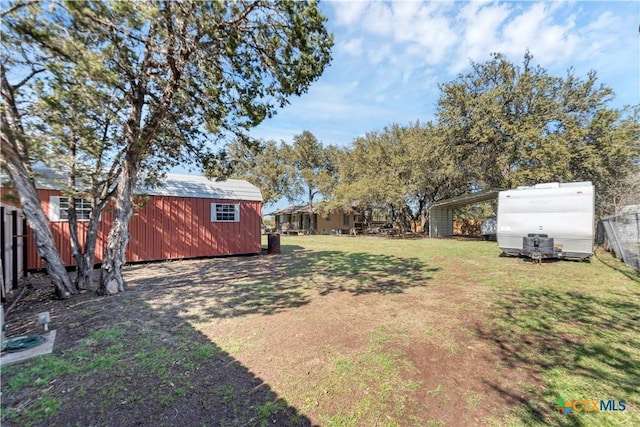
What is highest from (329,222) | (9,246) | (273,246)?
(329,222)

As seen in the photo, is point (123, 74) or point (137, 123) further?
point (137, 123)

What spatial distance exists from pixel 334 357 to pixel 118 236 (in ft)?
17.0

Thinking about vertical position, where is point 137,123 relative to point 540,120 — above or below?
below

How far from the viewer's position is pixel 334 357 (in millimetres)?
3119

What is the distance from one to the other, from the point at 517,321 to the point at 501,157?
14.6 m

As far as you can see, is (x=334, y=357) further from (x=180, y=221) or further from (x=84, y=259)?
(x=180, y=221)

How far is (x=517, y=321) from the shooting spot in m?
4.15

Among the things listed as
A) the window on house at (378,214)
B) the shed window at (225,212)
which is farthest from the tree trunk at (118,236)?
the window on house at (378,214)

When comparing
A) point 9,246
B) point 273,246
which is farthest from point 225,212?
point 9,246

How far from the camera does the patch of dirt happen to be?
2256 millimetres

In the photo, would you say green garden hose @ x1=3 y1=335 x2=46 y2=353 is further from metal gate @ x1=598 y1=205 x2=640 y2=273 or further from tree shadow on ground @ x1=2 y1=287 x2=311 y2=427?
metal gate @ x1=598 y1=205 x2=640 y2=273

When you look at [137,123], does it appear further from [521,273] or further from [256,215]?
[521,273]

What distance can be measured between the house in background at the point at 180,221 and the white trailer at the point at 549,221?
10.2 meters

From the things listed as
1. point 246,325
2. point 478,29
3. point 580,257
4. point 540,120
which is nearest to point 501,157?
point 540,120
